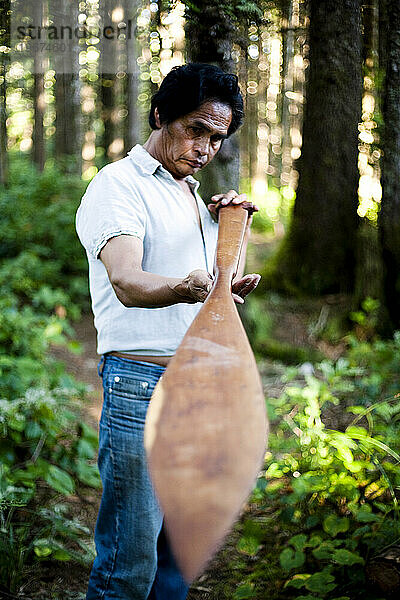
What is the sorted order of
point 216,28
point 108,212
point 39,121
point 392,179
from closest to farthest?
point 108,212, point 216,28, point 392,179, point 39,121

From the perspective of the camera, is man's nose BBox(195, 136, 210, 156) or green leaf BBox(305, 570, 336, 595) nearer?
man's nose BBox(195, 136, 210, 156)

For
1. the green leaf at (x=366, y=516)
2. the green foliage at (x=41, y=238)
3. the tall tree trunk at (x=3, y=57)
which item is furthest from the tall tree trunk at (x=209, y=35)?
the green foliage at (x=41, y=238)

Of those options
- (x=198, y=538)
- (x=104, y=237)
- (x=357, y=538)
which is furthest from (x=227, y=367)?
(x=357, y=538)

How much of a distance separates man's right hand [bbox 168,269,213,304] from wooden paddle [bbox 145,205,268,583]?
207mm

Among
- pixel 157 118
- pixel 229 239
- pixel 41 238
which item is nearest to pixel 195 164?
pixel 157 118

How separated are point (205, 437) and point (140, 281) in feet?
2.15

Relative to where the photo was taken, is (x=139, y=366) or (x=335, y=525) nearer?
(x=139, y=366)

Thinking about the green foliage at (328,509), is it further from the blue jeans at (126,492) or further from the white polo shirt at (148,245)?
the white polo shirt at (148,245)

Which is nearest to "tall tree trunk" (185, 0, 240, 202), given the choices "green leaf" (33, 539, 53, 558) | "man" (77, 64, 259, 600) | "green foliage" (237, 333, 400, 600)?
"man" (77, 64, 259, 600)

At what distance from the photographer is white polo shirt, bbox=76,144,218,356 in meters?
1.68

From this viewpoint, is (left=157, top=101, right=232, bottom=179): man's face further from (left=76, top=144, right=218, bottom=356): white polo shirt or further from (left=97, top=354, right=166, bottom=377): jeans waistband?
(left=97, top=354, right=166, bottom=377): jeans waistband

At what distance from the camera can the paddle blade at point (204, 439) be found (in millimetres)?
791

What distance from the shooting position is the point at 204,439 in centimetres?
84

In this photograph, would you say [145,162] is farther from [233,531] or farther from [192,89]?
[233,531]
